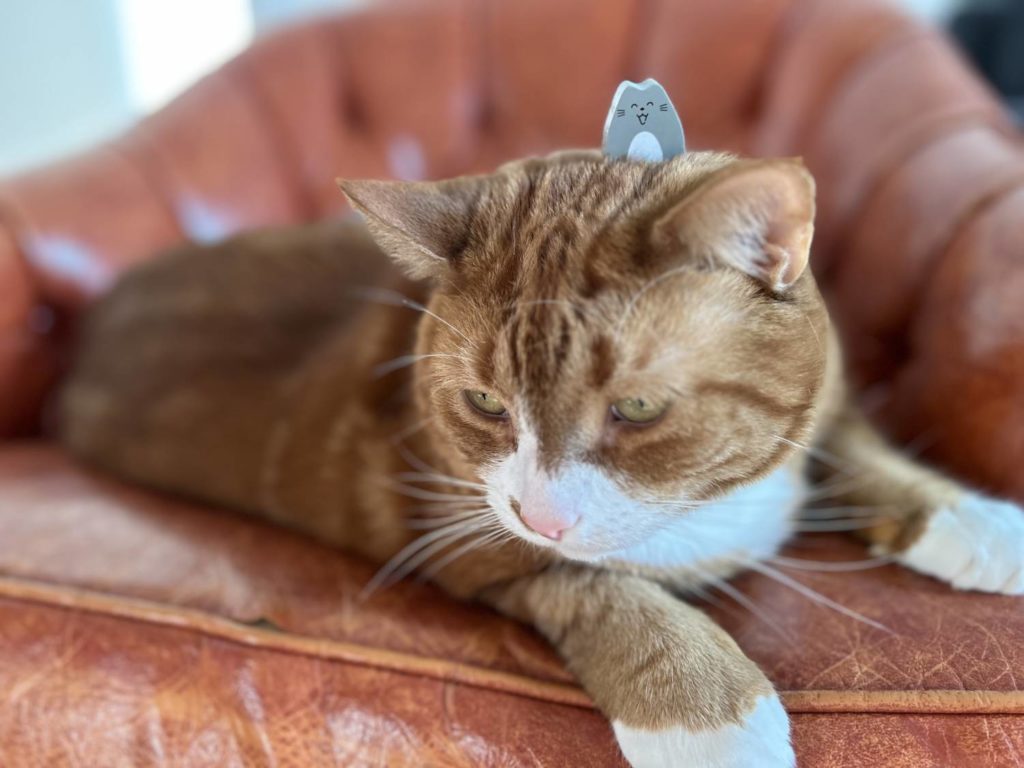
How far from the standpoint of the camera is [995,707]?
0.73 meters

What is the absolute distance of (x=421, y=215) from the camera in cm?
A: 81

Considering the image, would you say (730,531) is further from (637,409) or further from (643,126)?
(643,126)

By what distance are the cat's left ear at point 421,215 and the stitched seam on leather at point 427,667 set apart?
0.40m

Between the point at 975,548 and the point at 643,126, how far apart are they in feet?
1.78

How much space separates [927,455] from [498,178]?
69 centimetres

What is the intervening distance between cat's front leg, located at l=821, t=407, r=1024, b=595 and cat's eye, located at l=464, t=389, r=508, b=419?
0.49 metres

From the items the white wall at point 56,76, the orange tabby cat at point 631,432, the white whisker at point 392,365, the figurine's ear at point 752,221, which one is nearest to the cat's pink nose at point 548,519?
the orange tabby cat at point 631,432

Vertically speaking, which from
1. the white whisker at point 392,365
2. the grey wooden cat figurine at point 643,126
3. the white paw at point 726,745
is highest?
the grey wooden cat figurine at point 643,126

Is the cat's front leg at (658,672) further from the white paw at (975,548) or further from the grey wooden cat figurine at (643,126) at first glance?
the grey wooden cat figurine at (643,126)

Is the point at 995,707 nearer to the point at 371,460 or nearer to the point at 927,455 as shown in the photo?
the point at 927,455

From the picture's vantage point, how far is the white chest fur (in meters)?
0.89

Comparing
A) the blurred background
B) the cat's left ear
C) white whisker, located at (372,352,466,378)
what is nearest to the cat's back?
white whisker, located at (372,352,466,378)

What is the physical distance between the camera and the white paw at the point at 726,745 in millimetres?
708

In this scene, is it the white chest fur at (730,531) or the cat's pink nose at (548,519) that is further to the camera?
the white chest fur at (730,531)
